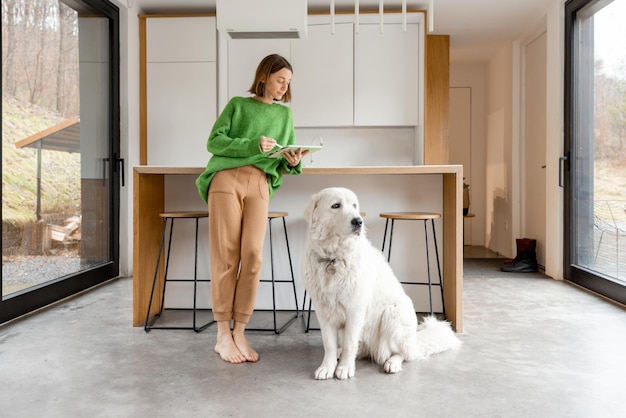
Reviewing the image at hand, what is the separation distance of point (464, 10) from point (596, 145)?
2020 millimetres

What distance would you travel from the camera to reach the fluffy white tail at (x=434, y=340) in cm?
245

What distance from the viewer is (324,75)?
17.5 ft

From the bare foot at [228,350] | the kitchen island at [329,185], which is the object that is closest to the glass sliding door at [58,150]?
the kitchen island at [329,185]

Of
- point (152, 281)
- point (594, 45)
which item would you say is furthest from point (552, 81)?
point (152, 281)

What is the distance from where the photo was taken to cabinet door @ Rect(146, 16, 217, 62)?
5238 millimetres

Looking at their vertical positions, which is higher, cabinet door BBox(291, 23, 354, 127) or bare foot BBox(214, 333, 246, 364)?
cabinet door BBox(291, 23, 354, 127)

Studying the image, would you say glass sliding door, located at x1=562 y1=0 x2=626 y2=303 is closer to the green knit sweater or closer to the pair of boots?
the pair of boots

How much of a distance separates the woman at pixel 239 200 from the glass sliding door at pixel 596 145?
103 inches

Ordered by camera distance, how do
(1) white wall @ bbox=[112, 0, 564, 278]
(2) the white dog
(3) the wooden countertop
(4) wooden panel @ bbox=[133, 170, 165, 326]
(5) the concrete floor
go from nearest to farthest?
(5) the concrete floor, (2) the white dog, (3) the wooden countertop, (4) wooden panel @ bbox=[133, 170, 165, 326], (1) white wall @ bbox=[112, 0, 564, 278]

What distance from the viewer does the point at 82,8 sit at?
4.33m

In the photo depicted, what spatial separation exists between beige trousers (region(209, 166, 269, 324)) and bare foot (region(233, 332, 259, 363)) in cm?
8

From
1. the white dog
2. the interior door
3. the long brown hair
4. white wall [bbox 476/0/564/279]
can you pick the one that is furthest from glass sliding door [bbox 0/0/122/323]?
the interior door

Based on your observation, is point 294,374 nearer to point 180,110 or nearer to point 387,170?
point 387,170

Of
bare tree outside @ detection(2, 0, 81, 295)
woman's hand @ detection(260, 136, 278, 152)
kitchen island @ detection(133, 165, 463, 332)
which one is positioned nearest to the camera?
woman's hand @ detection(260, 136, 278, 152)
